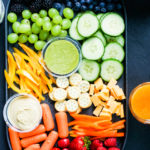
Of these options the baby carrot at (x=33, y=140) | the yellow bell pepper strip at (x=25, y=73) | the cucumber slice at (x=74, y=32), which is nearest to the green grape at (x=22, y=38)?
the yellow bell pepper strip at (x=25, y=73)

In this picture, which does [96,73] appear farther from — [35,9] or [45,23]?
[35,9]

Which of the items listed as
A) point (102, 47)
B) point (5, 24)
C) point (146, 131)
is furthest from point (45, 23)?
point (146, 131)

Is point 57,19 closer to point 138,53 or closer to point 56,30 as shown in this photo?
point 56,30

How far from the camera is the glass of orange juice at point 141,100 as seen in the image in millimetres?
1776

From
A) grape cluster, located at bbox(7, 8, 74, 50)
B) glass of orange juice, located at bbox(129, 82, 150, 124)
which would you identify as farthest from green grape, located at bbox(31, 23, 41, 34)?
glass of orange juice, located at bbox(129, 82, 150, 124)

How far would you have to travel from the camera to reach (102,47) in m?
1.81

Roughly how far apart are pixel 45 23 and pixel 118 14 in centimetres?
51

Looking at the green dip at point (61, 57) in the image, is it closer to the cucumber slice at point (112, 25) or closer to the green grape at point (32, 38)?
the green grape at point (32, 38)

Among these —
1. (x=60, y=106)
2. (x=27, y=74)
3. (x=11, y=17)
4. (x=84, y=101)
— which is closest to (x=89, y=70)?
(x=84, y=101)

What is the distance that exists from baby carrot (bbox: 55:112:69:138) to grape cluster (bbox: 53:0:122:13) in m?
0.74

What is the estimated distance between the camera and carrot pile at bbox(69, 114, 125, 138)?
5.92 feet

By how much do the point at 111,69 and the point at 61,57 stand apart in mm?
358

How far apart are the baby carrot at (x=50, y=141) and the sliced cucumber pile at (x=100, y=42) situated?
45 cm

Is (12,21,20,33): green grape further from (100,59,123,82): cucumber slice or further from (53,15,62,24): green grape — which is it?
(100,59,123,82): cucumber slice
